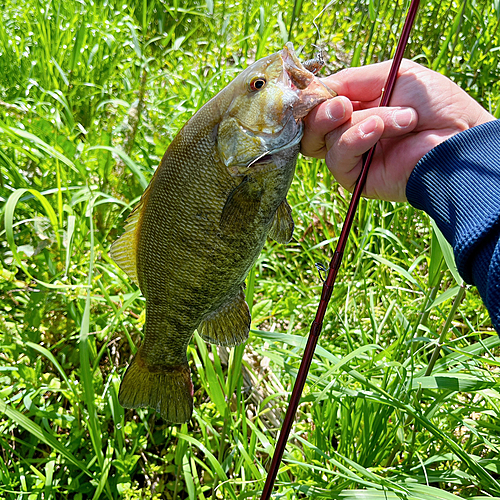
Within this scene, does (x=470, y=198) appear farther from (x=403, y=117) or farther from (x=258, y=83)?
(x=258, y=83)

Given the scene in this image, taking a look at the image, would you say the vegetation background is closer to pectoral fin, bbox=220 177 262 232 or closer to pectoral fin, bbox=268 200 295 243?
pectoral fin, bbox=268 200 295 243

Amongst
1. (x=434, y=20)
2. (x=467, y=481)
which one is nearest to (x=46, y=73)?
(x=434, y=20)

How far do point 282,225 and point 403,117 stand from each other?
20.2 inches

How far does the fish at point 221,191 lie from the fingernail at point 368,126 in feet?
0.53

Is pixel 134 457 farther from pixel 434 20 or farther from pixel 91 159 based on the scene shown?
pixel 434 20

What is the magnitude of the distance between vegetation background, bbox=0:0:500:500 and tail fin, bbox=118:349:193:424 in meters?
0.39

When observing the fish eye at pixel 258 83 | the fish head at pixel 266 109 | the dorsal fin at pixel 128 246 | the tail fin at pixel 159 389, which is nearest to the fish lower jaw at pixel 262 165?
the fish head at pixel 266 109

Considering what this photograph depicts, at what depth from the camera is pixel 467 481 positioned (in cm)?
216

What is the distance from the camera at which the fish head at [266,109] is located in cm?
141

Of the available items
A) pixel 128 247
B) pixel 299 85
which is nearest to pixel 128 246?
pixel 128 247

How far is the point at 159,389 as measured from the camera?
69.2 inches

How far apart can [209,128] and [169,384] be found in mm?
877

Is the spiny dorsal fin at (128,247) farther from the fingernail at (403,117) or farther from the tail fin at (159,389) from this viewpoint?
the fingernail at (403,117)

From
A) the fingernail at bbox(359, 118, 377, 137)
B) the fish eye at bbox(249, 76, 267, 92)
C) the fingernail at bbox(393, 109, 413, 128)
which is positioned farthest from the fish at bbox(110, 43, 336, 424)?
the fingernail at bbox(393, 109, 413, 128)
